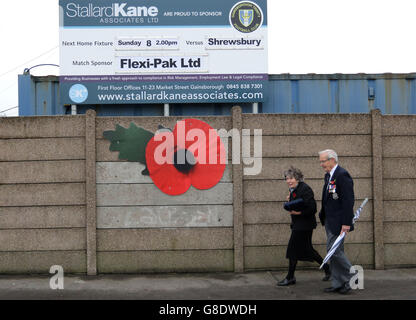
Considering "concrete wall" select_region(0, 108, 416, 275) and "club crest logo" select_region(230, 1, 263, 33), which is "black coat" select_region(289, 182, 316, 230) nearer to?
"concrete wall" select_region(0, 108, 416, 275)

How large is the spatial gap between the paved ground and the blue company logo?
3.10 meters

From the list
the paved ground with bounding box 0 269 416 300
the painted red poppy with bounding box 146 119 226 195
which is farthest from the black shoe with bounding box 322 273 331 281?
the painted red poppy with bounding box 146 119 226 195

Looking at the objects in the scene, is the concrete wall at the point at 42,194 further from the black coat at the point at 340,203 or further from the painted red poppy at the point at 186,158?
the black coat at the point at 340,203

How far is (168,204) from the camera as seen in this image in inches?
263

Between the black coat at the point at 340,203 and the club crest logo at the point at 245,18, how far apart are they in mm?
3651

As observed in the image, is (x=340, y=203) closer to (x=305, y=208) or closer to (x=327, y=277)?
(x=305, y=208)

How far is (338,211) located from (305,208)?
44 cm

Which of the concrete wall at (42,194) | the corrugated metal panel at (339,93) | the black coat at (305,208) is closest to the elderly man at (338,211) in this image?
the black coat at (305,208)

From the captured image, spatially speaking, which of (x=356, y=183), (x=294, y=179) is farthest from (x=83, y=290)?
(x=356, y=183)

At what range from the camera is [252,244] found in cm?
670

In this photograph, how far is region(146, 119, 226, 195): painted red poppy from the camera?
669 cm

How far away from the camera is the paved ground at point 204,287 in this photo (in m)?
5.47

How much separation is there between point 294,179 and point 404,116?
243 centimetres

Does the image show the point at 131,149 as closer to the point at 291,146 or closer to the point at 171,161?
the point at 171,161
